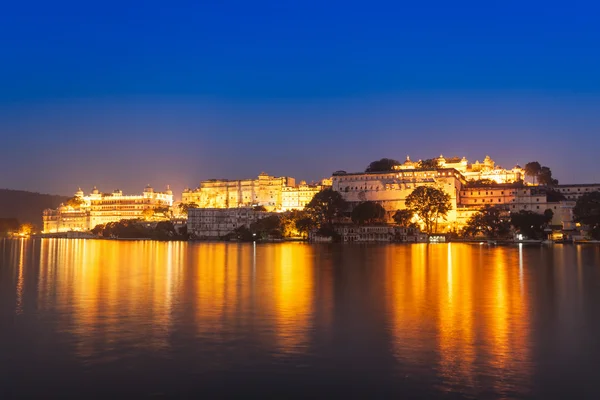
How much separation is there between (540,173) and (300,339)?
90.8 metres

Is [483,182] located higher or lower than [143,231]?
higher

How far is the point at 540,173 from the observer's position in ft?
307

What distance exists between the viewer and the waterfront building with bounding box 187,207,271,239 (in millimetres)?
89188

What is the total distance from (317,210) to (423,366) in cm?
6751

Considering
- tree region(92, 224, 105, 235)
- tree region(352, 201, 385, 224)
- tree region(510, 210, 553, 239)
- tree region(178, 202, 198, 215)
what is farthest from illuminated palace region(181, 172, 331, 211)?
tree region(510, 210, 553, 239)

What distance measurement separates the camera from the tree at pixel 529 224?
211 feet

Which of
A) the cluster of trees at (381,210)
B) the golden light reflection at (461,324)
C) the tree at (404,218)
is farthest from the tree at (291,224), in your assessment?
the golden light reflection at (461,324)

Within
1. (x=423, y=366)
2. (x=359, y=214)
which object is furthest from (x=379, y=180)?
(x=423, y=366)

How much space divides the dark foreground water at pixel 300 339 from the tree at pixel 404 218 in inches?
2043

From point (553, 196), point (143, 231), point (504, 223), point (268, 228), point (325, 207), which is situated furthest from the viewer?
point (143, 231)

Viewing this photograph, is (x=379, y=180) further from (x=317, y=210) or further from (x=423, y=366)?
(x=423, y=366)

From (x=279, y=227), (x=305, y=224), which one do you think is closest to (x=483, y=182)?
(x=305, y=224)

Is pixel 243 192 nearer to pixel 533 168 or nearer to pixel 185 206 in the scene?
pixel 185 206

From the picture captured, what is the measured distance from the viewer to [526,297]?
17906 millimetres
